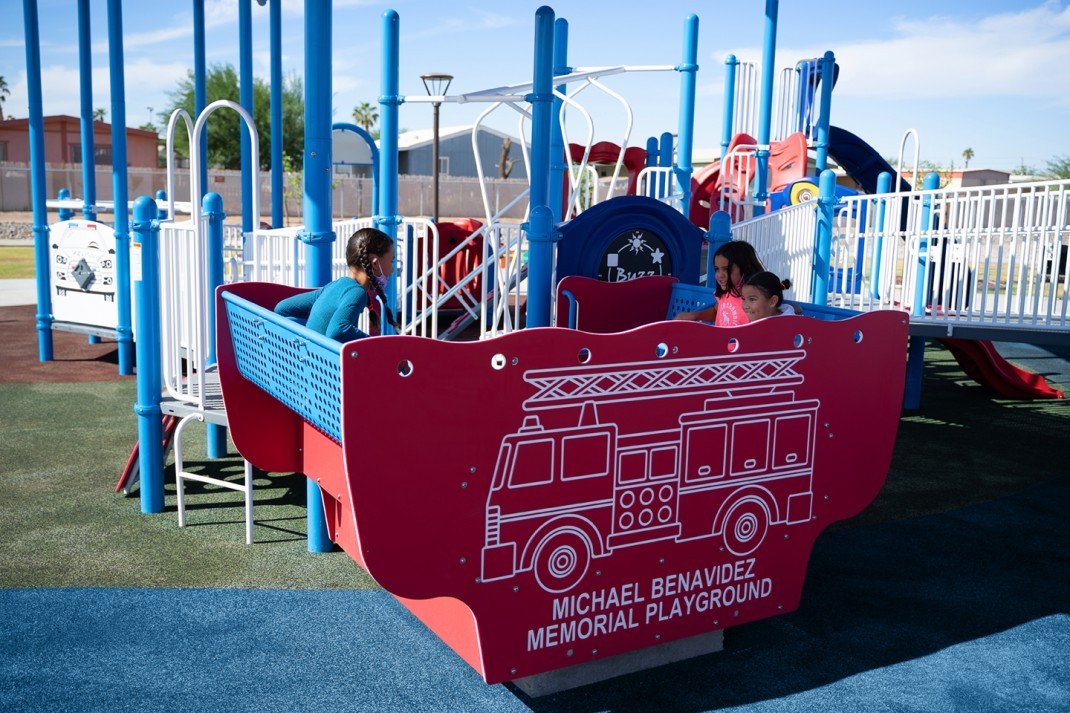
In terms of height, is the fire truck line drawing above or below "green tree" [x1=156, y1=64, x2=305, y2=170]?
below

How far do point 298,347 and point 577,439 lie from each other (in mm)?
1066

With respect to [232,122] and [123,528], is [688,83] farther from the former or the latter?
[232,122]

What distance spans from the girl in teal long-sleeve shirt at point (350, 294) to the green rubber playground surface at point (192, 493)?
1.37 m

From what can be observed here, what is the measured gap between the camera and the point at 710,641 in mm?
3875

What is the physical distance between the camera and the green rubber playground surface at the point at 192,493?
4582mm

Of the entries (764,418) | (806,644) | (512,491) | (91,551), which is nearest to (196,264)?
(91,551)

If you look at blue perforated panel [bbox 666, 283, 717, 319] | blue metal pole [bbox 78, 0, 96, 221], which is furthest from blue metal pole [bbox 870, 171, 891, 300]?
blue metal pole [bbox 78, 0, 96, 221]

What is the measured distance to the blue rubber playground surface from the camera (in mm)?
3451

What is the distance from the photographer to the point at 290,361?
3527mm

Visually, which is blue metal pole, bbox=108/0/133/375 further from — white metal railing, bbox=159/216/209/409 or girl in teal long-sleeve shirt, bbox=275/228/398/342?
girl in teal long-sleeve shirt, bbox=275/228/398/342

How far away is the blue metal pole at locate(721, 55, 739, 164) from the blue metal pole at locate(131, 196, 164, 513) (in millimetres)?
8713

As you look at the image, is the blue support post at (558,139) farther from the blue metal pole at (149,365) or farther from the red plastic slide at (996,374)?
the blue metal pole at (149,365)

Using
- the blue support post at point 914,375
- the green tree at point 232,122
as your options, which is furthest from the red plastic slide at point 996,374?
the green tree at point 232,122

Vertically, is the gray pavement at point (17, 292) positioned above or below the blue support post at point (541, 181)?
below
